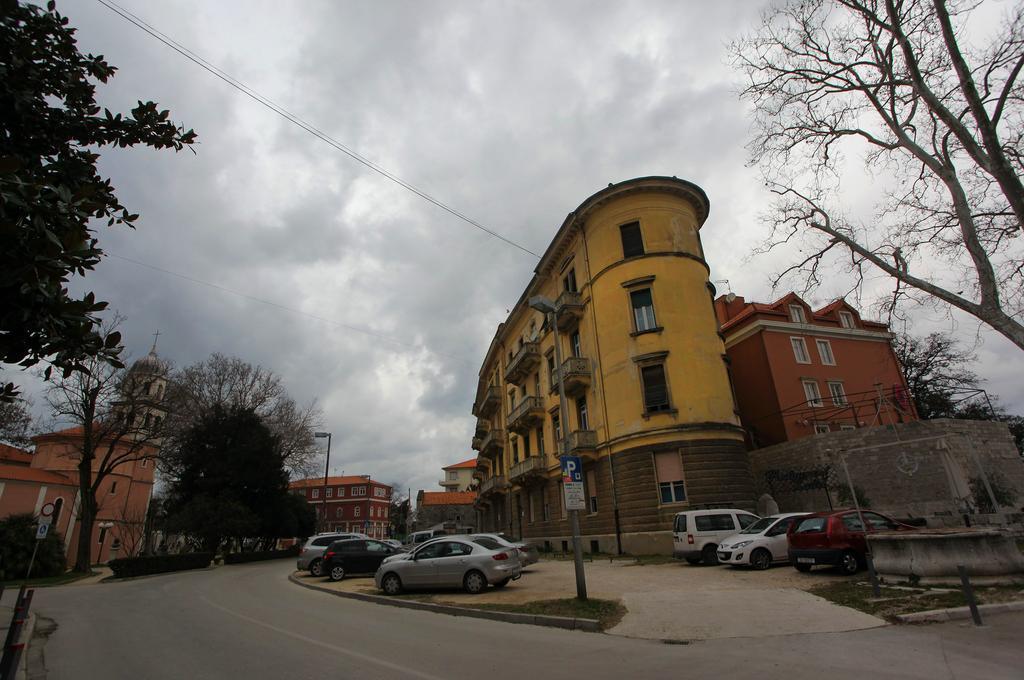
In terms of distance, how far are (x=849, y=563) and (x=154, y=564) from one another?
31257mm

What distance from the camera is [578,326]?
2978 centimetres

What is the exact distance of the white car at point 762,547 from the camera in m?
14.9

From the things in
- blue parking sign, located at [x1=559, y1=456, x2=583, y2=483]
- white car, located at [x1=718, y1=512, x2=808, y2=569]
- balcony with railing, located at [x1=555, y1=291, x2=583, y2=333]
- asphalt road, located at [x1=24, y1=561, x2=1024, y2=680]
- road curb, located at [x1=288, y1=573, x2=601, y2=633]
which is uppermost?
balcony with railing, located at [x1=555, y1=291, x2=583, y2=333]

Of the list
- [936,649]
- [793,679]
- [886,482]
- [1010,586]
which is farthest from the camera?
[886,482]

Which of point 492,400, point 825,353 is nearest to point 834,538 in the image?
point 825,353

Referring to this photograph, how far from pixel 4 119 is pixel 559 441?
27.4 metres

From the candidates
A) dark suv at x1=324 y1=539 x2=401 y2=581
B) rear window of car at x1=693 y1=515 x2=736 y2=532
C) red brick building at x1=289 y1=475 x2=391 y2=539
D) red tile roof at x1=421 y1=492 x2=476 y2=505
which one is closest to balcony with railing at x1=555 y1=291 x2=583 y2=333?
rear window of car at x1=693 y1=515 x2=736 y2=532

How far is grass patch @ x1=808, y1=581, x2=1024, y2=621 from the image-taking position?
8.45 metres

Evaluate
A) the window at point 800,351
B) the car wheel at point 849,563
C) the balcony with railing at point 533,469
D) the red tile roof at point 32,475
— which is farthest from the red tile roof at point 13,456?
the window at point 800,351

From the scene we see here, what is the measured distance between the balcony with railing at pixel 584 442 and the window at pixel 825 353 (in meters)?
16.7

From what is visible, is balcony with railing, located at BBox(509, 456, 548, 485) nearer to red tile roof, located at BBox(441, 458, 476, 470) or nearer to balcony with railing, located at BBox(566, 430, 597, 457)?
balcony with railing, located at BBox(566, 430, 597, 457)

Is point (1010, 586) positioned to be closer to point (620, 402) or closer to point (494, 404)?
point (620, 402)

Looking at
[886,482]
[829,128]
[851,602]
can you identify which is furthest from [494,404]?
[851,602]

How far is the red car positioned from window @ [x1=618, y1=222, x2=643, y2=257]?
15.9m
